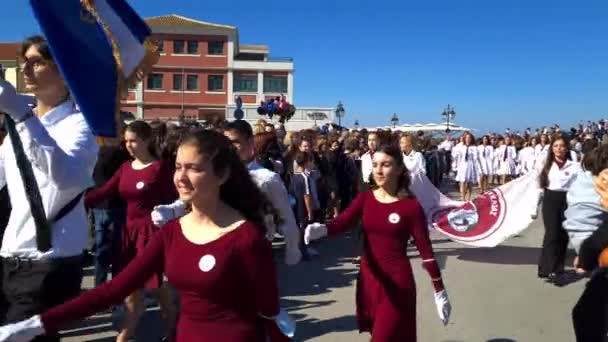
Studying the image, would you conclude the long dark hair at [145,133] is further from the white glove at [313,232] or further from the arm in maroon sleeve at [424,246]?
the arm in maroon sleeve at [424,246]

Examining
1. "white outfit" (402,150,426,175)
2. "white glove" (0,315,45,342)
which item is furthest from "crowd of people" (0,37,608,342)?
"white outfit" (402,150,426,175)

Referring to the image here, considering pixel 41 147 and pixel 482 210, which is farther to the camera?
pixel 482 210

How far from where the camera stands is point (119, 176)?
505cm

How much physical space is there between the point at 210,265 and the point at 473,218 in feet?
23.9

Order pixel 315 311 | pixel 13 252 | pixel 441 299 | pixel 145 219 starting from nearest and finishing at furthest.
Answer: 1. pixel 13 252
2. pixel 441 299
3. pixel 145 219
4. pixel 315 311

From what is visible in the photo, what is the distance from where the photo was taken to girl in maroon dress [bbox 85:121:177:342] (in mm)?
4793

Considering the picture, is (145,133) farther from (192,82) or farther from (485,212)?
(192,82)

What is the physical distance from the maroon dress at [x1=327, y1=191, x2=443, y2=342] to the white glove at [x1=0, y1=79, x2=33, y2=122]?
259 centimetres

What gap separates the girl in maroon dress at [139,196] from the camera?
4793 millimetres

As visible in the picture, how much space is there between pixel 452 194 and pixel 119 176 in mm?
14650

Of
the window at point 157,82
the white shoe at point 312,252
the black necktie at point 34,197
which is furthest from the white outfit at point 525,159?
the window at point 157,82

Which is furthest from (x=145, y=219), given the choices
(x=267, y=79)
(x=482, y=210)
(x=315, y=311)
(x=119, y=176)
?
(x=267, y=79)

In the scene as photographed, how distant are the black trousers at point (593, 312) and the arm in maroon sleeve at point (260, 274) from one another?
9.05ft

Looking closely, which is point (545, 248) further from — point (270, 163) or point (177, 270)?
point (177, 270)
